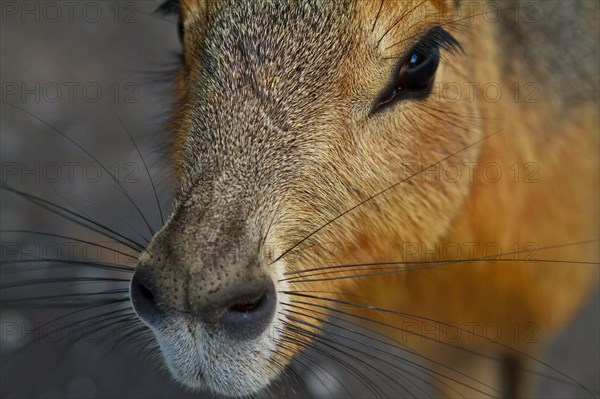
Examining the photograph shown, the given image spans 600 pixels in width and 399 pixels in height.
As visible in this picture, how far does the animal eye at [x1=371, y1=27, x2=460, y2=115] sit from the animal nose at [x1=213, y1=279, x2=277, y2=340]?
992 mm

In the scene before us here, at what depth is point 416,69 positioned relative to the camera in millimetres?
3031

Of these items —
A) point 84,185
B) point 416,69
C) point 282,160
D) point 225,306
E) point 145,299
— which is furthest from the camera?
point 84,185

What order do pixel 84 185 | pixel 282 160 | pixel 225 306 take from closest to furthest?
pixel 225 306 < pixel 282 160 < pixel 84 185

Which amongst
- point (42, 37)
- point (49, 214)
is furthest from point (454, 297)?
point (42, 37)

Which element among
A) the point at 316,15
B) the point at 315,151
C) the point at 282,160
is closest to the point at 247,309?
the point at 282,160

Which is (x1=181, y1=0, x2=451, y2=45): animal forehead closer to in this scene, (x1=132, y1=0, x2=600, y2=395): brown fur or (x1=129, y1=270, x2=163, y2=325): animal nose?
(x1=132, y1=0, x2=600, y2=395): brown fur

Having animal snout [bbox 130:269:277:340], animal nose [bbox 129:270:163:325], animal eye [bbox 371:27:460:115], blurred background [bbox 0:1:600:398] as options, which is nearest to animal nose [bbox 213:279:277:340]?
animal snout [bbox 130:269:277:340]

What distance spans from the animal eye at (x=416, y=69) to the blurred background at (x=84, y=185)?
1631 millimetres

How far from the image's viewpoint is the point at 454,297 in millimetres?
4477

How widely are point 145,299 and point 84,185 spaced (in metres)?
4.77

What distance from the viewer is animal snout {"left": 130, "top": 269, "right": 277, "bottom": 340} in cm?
237

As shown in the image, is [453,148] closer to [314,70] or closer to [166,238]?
[314,70]

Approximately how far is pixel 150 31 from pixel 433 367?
198 inches

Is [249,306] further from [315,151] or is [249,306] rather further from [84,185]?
[84,185]
